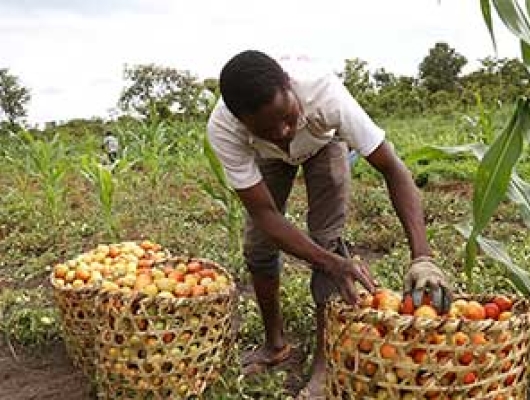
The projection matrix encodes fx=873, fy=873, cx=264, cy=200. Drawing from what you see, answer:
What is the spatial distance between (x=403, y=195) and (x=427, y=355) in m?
0.69

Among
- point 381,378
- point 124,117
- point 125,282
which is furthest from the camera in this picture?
point 124,117

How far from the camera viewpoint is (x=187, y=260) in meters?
3.42

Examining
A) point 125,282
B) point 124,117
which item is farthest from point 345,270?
point 124,117

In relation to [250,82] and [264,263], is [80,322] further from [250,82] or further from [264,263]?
[250,82]

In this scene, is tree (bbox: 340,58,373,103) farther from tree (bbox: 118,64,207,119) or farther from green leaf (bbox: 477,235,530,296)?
green leaf (bbox: 477,235,530,296)

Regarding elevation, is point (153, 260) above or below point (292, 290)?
above

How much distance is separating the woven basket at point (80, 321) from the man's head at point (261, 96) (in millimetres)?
976

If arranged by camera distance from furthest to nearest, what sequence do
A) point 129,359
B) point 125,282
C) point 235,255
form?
point 235,255 → point 125,282 → point 129,359

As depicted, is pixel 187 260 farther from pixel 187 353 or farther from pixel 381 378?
pixel 381 378

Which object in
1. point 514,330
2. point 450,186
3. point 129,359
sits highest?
point 514,330

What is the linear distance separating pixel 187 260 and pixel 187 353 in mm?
584

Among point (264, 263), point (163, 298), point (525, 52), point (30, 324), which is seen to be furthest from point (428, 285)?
point (30, 324)

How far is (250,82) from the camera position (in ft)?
8.22

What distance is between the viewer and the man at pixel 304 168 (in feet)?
8.29
